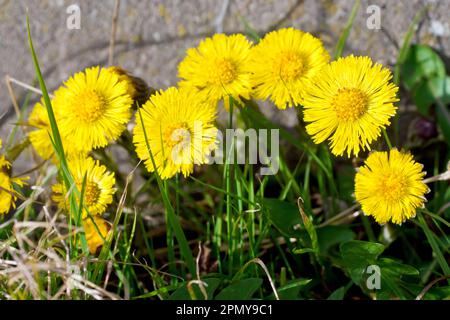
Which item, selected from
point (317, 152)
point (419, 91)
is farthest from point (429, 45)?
point (317, 152)

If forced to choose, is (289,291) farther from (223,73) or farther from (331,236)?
(223,73)

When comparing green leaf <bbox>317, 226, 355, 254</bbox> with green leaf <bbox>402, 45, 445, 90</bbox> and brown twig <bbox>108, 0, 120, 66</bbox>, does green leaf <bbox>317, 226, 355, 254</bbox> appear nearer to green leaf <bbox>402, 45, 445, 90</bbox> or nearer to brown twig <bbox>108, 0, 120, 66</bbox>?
green leaf <bbox>402, 45, 445, 90</bbox>

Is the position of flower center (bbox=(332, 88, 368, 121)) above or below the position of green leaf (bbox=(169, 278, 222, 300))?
above

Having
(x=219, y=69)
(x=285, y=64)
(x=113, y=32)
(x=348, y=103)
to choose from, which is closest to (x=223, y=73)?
(x=219, y=69)

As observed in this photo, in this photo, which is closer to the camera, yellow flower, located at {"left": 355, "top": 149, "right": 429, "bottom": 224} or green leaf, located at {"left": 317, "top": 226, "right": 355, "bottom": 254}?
yellow flower, located at {"left": 355, "top": 149, "right": 429, "bottom": 224}

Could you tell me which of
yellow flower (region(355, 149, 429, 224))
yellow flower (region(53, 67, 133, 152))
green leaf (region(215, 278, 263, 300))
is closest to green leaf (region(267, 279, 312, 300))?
green leaf (region(215, 278, 263, 300))

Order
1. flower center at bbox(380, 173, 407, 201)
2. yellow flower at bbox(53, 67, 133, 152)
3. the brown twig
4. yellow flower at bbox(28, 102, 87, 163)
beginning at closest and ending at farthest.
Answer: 1. flower center at bbox(380, 173, 407, 201)
2. yellow flower at bbox(53, 67, 133, 152)
3. yellow flower at bbox(28, 102, 87, 163)
4. the brown twig
